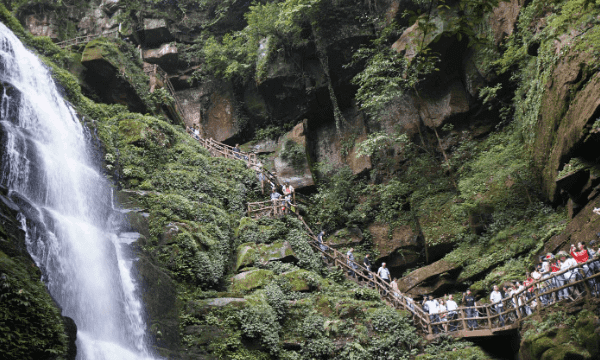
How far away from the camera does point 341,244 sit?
1775 cm

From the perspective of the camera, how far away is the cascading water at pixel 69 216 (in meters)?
7.97

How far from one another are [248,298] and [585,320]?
722 cm

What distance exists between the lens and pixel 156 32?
2678 cm

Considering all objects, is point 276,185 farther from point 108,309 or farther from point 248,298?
point 108,309

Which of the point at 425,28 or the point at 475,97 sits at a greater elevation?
the point at 475,97

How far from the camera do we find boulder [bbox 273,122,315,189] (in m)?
21.2

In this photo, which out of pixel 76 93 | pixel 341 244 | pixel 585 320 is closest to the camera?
pixel 585 320

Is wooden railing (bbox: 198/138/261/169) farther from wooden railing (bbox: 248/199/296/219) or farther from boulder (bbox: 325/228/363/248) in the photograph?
boulder (bbox: 325/228/363/248)

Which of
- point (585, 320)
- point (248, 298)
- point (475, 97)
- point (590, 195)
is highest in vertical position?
point (475, 97)

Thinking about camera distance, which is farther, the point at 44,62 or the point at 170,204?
the point at 44,62

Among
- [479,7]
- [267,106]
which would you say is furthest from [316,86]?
[479,7]

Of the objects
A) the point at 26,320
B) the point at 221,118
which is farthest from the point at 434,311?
the point at 221,118

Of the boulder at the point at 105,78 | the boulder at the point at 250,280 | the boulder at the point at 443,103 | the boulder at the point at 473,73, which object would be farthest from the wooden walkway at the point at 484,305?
the boulder at the point at 473,73

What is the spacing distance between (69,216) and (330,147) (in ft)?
49.9
